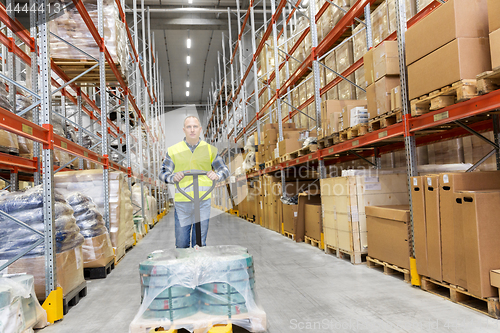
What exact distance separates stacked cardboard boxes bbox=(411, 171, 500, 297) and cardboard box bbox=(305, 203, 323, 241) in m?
2.65

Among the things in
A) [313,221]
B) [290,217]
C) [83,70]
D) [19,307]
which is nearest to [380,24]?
[313,221]

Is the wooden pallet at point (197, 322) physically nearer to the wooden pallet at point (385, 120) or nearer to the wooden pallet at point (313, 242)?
the wooden pallet at point (385, 120)

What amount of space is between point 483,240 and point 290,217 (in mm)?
4893

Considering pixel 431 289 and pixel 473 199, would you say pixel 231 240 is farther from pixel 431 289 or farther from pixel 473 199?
pixel 473 199

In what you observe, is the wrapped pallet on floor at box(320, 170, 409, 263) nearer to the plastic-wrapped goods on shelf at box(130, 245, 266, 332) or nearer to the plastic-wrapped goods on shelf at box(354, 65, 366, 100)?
the plastic-wrapped goods on shelf at box(354, 65, 366, 100)

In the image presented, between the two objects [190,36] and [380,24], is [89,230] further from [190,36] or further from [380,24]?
[190,36]

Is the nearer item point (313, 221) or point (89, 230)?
point (89, 230)

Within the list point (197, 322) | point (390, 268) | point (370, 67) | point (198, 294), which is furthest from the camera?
point (370, 67)

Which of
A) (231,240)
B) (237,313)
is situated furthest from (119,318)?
(231,240)

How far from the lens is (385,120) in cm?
414

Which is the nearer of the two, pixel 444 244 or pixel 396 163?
pixel 444 244

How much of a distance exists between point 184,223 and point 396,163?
195 inches

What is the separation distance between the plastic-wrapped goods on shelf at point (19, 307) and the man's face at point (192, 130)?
1.76 metres

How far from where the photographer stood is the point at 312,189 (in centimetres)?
838
